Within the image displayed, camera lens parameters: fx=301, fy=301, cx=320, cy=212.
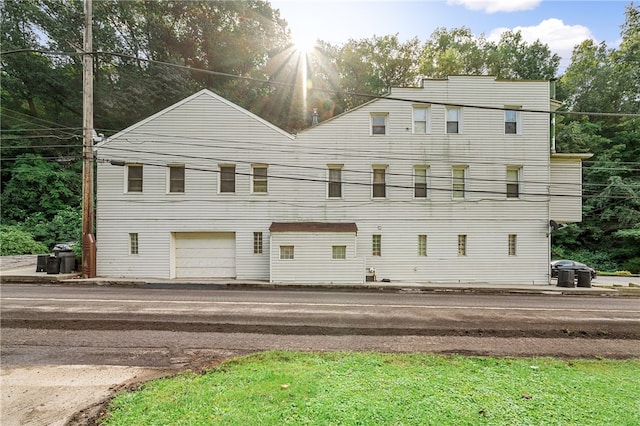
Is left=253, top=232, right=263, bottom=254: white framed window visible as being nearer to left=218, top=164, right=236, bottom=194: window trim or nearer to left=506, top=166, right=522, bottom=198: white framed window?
left=218, top=164, right=236, bottom=194: window trim

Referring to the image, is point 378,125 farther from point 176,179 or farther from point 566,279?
point 566,279

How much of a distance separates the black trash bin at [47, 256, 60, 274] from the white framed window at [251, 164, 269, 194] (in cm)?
979

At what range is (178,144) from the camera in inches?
608

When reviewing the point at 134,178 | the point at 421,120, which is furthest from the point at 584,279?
the point at 134,178

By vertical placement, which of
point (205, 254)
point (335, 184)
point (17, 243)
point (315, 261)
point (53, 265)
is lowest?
point (53, 265)

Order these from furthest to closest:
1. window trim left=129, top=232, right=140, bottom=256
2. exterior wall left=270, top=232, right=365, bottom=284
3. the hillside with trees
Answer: the hillside with trees → window trim left=129, top=232, right=140, bottom=256 → exterior wall left=270, top=232, right=365, bottom=284

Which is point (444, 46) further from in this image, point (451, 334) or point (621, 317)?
point (451, 334)

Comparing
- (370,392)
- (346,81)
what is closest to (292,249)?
(370,392)

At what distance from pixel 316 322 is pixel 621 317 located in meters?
9.25

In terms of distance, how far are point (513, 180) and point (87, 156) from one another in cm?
2106

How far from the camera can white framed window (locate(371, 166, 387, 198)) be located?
52.1 ft

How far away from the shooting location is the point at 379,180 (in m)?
15.9

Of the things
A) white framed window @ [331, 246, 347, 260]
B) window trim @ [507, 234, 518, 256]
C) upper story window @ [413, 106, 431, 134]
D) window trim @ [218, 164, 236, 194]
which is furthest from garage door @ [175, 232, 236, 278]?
window trim @ [507, 234, 518, 256]

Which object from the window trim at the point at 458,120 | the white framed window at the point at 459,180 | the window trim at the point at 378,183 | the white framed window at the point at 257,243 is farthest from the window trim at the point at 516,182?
the white framed window at the point at 257,243
